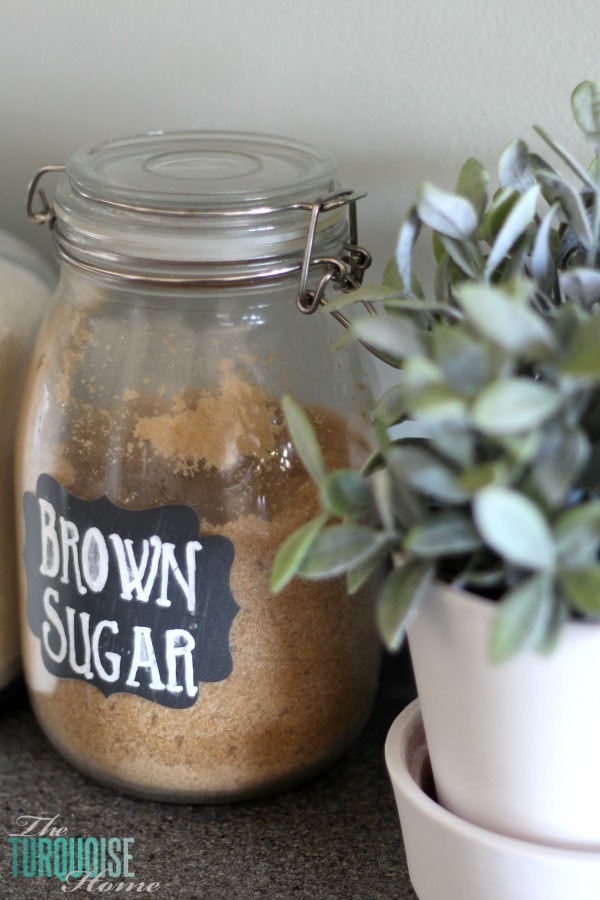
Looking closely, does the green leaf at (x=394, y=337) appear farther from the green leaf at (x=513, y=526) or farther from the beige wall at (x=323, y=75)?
the beige wall at (x=323, y=75)

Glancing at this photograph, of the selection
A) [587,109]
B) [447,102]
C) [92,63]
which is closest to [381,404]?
[587,109]

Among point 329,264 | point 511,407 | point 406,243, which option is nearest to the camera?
point 511,407

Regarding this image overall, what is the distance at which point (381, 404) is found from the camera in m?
0.40

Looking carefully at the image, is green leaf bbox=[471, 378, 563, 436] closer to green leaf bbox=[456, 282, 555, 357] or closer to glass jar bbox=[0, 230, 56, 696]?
green leaf bbox=[456, 282, 555, 357]

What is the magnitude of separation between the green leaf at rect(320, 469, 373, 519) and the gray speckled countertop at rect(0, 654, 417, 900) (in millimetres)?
249

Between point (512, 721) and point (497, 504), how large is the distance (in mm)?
127

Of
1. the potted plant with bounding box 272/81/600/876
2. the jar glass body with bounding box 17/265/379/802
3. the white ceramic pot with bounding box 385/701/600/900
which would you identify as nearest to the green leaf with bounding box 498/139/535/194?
the potted plant with bounding box 272/81/600/876

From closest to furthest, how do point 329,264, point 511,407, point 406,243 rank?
point 511,407
point 406,243
point 329,264

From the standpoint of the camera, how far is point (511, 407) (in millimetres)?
295

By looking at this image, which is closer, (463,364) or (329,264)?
(463,364)

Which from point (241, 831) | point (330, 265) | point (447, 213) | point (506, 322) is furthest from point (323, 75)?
point (241, 831)

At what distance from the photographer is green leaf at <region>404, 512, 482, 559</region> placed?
33 cm

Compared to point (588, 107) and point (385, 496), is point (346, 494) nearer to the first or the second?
point (385, 496)

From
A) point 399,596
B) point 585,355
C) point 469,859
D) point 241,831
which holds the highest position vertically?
point 585,355
